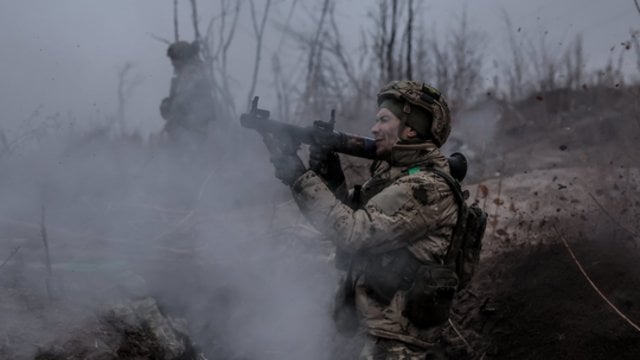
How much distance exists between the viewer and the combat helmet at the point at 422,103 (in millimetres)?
2656

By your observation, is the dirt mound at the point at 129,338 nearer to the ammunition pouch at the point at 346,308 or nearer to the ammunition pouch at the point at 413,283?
the ammunition pouch at the point at 346,308

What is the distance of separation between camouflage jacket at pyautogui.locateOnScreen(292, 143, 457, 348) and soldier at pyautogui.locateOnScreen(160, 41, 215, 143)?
279 inches

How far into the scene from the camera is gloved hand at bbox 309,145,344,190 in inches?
106

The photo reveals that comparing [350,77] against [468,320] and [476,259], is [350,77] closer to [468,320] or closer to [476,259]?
[468,320]

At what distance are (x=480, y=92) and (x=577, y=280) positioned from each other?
10983 millimetres

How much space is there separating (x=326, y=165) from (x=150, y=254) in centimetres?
316

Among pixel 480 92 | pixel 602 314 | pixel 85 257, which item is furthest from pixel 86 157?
pixel 480 92

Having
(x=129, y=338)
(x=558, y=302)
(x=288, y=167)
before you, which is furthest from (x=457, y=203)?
(x=558, y=302)

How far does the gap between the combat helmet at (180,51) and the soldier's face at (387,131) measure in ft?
24.6

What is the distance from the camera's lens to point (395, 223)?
2.43 metres

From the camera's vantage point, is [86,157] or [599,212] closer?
[599,212]

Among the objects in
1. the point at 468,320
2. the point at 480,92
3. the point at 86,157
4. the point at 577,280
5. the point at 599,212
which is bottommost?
the point at 468,320

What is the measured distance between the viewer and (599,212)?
5.85 meters

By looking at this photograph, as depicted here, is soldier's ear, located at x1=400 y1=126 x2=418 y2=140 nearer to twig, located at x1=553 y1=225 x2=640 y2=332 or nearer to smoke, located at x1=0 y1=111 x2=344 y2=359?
smoke, located at x1=0 y1=111 x2=344 y2=359
